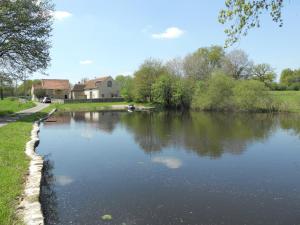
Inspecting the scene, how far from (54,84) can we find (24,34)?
6068 cm

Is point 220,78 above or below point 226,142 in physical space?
above

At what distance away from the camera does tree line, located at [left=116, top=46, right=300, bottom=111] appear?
148 feet

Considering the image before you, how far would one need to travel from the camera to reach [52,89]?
282 feet

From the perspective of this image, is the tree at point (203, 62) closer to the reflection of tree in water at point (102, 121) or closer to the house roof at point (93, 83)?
the house roof at point (93, 83)

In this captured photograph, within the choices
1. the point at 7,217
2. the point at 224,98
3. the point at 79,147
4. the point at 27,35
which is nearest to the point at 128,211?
the point at 7,217

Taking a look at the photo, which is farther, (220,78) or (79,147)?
(220,78)

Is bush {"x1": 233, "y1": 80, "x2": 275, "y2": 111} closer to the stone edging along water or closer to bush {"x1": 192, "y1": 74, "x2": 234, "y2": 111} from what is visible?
bush {"x1": 192, "y1": 74, "x2": 234, "y2": 111}

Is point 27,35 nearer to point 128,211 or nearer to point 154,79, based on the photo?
point 128,211

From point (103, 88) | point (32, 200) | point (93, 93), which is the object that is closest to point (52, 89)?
point (93, 93)

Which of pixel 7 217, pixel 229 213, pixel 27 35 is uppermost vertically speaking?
pixel 27 35

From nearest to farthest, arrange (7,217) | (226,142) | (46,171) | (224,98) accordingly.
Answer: (7,217)
(46,171)
(226,142)
(224,98)

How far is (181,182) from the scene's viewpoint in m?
10.7

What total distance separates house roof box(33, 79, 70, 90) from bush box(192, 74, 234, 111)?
4971 cm

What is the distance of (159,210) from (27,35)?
25.5 m
